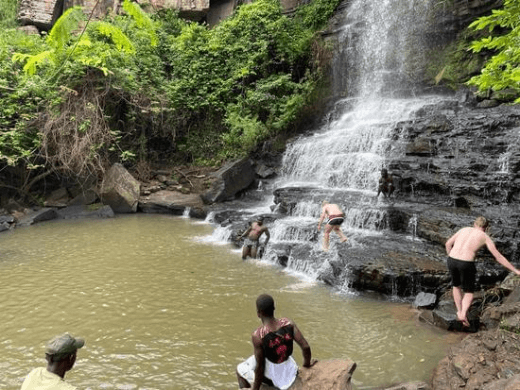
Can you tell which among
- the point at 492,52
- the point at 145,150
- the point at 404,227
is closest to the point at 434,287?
the point at 404,227

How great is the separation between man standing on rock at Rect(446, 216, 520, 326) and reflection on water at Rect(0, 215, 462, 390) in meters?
0.63

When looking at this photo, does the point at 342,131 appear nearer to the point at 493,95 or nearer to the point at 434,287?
the point at 493,95

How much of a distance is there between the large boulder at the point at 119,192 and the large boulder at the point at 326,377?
1440 cm

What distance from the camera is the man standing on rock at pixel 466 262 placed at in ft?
20.9

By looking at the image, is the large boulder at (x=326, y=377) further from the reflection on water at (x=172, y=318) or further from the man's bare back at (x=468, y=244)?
the man's bare back at (x=468, y=244)

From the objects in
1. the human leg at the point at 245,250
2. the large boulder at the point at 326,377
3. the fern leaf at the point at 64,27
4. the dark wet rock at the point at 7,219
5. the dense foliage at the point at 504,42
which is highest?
the dense foliage at the point at 504,42

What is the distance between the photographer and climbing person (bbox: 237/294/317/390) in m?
3.87

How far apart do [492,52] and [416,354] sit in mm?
16557

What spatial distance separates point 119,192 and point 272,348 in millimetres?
14678

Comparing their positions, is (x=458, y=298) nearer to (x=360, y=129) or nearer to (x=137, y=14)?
(x=137, y=14)

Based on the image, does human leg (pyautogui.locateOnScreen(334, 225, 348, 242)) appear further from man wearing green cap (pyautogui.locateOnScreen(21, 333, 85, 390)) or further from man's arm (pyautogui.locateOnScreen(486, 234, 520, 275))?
man wearing green cap (pyautogui.locateOnScreen(21, 333, 85, 390))

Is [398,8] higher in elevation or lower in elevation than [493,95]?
higher

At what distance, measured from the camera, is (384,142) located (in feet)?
49.8

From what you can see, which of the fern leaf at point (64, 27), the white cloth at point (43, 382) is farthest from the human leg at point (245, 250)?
the fern leaf at point (64, 27)
